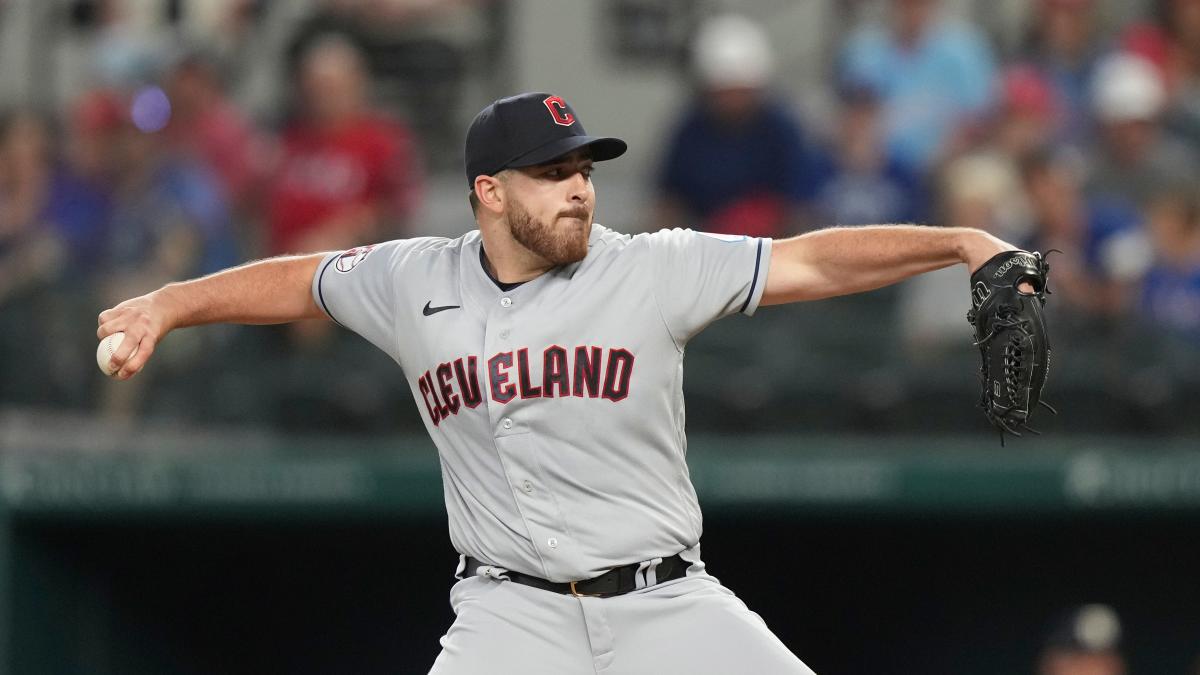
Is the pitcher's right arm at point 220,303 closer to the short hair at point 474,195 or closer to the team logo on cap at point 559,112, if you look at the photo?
the short hair at point 474,195

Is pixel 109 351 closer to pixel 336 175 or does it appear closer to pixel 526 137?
pixel 526 137

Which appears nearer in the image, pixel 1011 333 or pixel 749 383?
pixel 1011 333

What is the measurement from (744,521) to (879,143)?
1.69 metres

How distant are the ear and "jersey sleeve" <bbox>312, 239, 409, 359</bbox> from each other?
252 millimetres

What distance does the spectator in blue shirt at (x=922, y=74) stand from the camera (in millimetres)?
7328

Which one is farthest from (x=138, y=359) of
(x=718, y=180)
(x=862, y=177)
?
(x=862, y=177)

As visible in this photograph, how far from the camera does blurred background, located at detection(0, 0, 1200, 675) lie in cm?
586

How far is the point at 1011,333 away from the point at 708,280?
573 mm

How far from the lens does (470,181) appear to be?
3.48 m

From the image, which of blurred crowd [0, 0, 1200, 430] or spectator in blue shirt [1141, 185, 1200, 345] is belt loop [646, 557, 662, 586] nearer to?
blurred crowd [0, 0, 1200, 430]

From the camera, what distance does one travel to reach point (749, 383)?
6.30 meters

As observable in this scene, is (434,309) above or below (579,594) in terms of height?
above

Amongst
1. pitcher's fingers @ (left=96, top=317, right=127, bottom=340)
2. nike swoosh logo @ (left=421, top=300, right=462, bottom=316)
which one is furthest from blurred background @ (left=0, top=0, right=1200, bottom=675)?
pitcher's fingers @ (left=96, top=317, right=127, bottom=340)

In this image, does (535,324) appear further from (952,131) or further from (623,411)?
(952,131)
